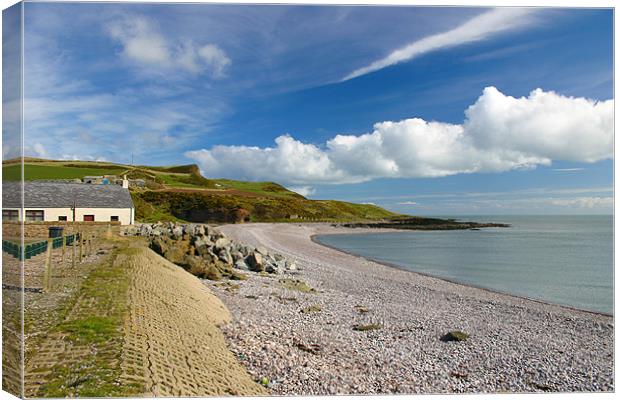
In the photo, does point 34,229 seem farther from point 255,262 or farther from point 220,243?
point 255,262

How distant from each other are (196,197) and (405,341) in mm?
38354

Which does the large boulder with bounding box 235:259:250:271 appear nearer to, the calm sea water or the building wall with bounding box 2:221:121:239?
the building wall with bounding box 2:221:121:239

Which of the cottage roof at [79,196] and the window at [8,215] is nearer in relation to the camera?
the window at [8,215]

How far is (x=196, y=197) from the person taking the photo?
149ft

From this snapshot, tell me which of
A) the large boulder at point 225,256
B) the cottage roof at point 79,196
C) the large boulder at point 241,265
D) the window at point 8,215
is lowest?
the large boulder at point 241,265

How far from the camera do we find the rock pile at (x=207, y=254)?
54.5 ft

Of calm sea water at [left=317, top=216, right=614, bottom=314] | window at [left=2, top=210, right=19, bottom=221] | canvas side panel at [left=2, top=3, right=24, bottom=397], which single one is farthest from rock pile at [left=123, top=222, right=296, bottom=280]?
calm sea water at [left=317, top=216, right=614, bottom=314]

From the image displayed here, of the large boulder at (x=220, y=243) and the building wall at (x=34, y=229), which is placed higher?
the building wall at (x=34, y=229)

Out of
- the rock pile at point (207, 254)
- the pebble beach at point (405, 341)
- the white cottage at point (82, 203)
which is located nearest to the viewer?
the pebble beach at point (405, 341)

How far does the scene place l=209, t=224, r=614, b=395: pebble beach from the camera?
7617mm

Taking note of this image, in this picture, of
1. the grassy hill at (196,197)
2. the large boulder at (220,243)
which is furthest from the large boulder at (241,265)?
the grassy hill at (196,197)

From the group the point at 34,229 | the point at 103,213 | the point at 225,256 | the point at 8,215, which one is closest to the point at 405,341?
the point at 8,215

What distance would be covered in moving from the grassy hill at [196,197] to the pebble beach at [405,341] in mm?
10867

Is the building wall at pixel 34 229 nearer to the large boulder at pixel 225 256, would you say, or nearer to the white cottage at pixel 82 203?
the white cottage at pixel 82 203
